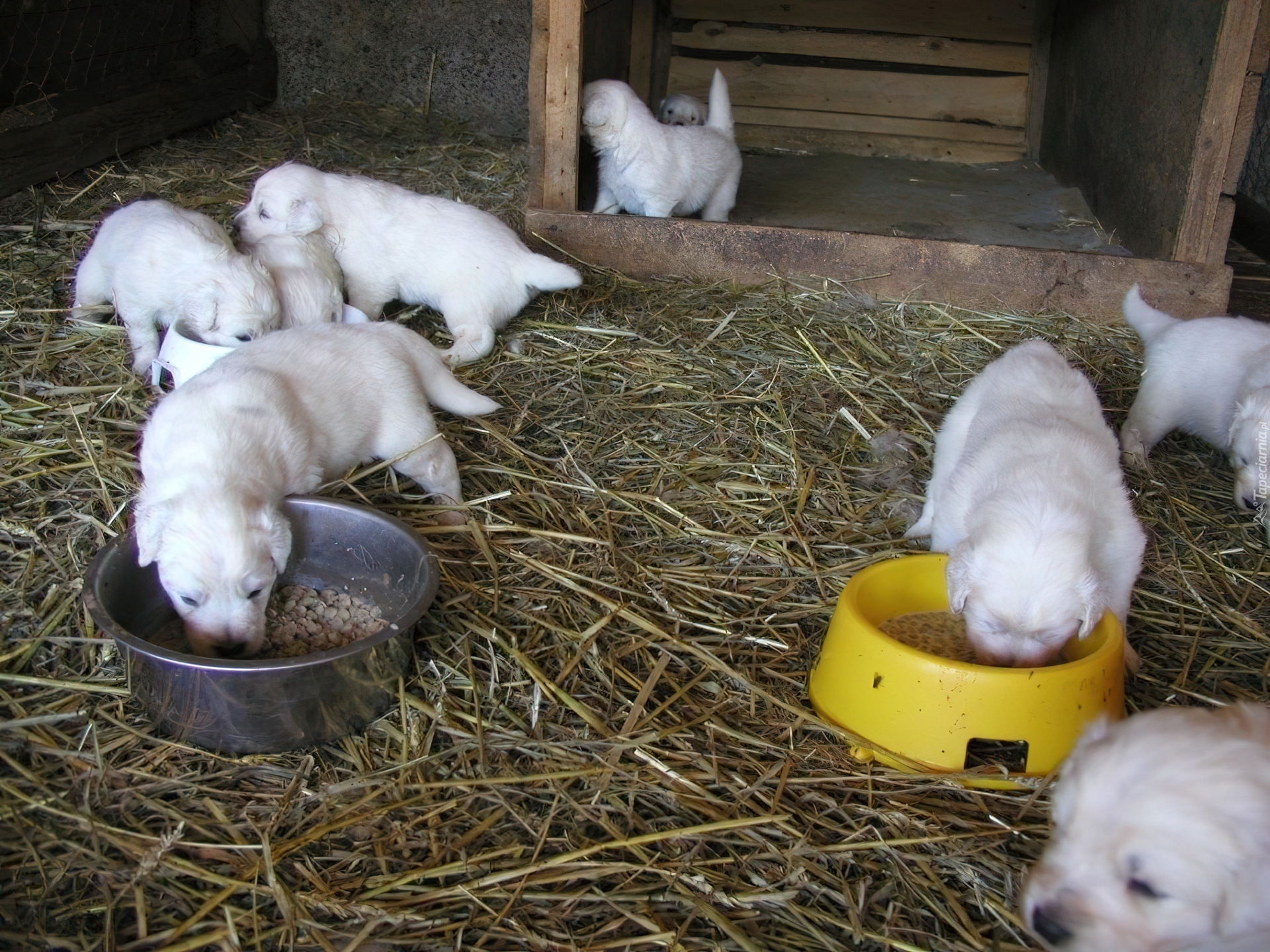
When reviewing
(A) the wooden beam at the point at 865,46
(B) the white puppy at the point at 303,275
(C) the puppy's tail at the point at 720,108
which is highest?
(A) the wooden beam at the point at 865,46

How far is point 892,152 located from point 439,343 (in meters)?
4.58

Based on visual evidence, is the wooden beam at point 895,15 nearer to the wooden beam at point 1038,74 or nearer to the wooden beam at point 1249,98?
the wooden beam at point 1038,74

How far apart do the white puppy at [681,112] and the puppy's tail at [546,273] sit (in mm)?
2608

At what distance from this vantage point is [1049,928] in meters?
1.65

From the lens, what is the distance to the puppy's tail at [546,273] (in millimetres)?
4145

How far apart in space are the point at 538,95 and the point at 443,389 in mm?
1842

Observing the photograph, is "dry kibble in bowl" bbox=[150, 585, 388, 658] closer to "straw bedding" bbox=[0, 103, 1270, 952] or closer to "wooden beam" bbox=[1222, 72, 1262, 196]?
"straw bedding" bbox=[0, 103, 1270, 952]

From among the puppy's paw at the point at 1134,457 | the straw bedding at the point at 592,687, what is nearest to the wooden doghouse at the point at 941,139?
the straw bedding at the point at 592,687

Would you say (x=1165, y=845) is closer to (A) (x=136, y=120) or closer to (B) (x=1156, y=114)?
(B) (x=1156, y=114)

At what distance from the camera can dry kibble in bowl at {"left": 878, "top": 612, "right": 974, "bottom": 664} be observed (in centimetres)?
254

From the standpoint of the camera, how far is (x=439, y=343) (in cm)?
427

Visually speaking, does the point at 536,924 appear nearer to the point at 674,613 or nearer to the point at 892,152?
the point at 674,613

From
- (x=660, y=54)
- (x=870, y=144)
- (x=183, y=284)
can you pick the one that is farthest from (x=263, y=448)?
(x=870, y=144)

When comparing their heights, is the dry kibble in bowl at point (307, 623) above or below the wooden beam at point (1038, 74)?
below
